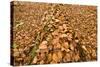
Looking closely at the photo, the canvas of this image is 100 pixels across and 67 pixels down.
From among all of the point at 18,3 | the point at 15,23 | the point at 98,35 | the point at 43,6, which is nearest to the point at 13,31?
the point at 15,23

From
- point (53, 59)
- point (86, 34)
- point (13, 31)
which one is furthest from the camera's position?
point (86, 34)

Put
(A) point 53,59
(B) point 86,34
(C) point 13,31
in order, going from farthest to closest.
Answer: (B) point 86,34 → (A) point 53,59 → (C) point 13,31

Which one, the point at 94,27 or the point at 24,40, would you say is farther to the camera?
the point at 94,27

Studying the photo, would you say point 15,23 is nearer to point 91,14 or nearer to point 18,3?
point 18,3

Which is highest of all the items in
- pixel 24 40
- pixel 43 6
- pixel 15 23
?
pixel 43 6

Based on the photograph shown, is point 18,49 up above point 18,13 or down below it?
below

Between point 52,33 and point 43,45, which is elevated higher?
point 52,33
